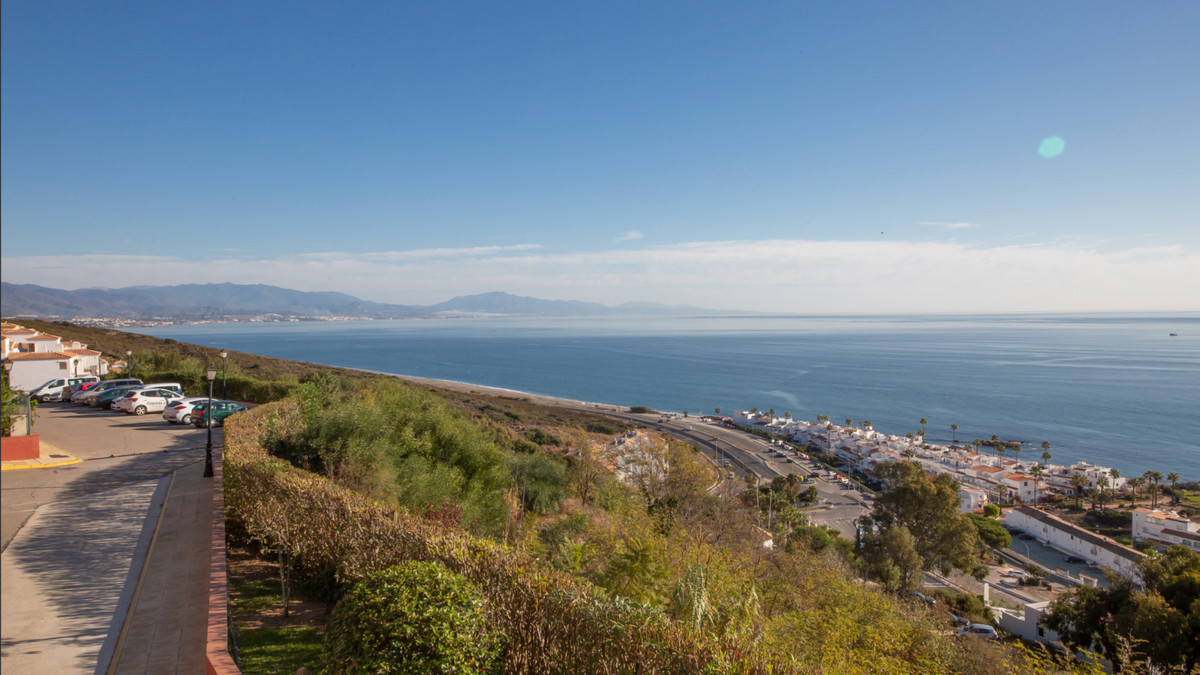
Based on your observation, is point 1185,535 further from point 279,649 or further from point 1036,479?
point 279,649

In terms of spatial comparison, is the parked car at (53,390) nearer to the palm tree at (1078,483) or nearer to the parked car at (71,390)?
the parked car at (71,390)

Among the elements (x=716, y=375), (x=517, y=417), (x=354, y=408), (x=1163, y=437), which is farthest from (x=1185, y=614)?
(x=716, y=375)

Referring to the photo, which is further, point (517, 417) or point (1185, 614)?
point (517, 417)

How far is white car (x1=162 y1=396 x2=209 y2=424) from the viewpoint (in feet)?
72.6

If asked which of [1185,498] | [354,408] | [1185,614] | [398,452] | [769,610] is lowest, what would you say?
[1185,498]

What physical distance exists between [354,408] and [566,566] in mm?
8945

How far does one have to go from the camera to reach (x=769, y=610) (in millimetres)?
12336

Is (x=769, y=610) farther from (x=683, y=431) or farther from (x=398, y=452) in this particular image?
(x=683, y=431)

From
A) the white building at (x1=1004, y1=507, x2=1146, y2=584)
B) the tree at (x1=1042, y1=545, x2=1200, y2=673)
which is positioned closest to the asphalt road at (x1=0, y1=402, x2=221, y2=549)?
the tree at (x1=1042, y1=545, x2=1200, y2=673)

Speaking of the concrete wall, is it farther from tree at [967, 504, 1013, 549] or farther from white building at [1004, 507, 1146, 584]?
white building at [1004, 507, 1146, 584]

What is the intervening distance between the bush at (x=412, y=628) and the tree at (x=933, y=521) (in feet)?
95.8

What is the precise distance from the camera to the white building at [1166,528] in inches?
1292

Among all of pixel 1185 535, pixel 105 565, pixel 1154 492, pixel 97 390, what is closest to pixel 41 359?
pixel 97 390

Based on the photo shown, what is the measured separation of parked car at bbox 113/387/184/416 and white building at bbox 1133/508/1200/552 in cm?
5208
